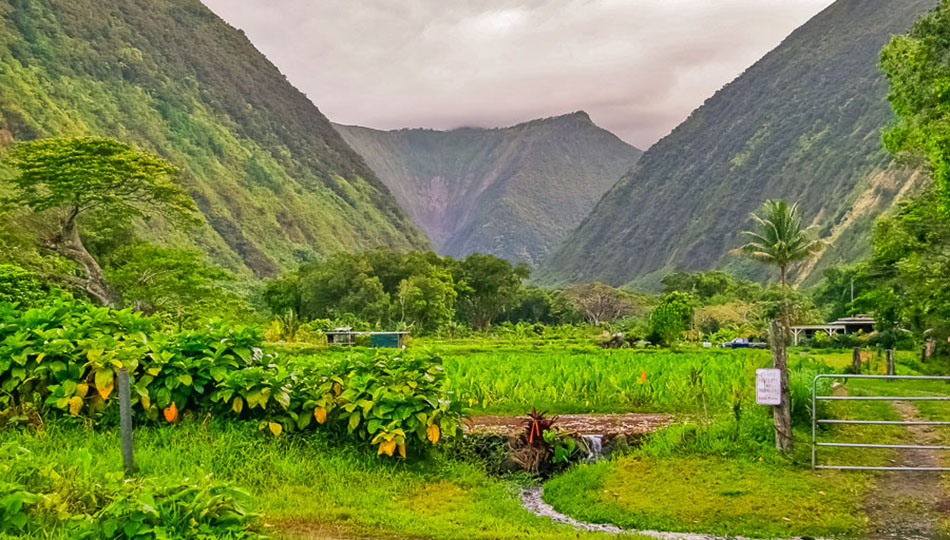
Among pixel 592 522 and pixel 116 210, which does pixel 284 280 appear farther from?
pixel 592 522

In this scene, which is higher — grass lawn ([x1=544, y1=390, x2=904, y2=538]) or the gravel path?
grass lawn ([x1=544, y1=390, x2=904, y2=538])

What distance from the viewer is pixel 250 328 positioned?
25.2 ft

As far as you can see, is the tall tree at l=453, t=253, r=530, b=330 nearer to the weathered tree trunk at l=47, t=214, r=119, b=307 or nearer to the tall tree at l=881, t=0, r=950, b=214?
the weathered tree trunk at l=47, t=214, r=119, b=307

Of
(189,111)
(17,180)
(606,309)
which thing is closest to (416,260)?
(606,309)

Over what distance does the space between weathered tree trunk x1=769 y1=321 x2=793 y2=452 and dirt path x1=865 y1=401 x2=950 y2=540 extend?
995mm

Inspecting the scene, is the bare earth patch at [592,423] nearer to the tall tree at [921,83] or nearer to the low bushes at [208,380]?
the low bushes at [208,380]

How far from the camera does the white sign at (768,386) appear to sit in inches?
305

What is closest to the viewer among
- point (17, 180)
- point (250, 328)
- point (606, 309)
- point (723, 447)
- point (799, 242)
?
point (250, 328)

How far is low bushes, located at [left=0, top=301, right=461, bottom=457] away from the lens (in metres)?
6.88

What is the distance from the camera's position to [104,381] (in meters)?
6.79

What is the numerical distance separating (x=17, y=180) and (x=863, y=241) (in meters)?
83.7

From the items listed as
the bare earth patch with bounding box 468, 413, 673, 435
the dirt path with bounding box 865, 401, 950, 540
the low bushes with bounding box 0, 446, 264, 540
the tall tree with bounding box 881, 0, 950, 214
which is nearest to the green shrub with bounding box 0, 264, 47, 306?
the bare earth patch with bounding box 468, 413, 673, 435

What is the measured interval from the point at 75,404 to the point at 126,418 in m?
1.66

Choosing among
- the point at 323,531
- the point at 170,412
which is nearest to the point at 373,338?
the point at 170,412
